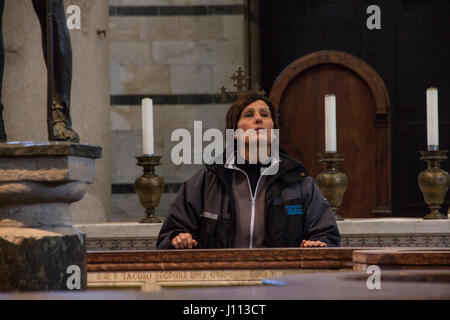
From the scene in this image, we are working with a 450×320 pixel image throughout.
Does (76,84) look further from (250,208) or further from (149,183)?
(250,208)

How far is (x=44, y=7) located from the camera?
3.01 metres

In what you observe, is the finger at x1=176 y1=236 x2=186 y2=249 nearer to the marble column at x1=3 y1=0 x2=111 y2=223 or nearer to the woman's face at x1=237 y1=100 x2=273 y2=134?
the woman's face at x1=237 y1=100 x2=273 y2=134

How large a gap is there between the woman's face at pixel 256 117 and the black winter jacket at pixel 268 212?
210mm

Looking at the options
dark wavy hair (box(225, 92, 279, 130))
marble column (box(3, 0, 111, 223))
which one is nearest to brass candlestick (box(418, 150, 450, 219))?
dark wavy hair (box(225, 92, 279, 130))

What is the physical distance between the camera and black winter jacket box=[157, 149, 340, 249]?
Answer: 380 cm

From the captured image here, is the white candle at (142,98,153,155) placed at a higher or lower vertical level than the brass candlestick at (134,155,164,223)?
higher

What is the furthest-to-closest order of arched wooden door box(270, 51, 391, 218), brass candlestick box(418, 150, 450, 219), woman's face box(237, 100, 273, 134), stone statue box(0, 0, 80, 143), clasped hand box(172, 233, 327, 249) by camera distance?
arched wooden door box(270, 51, 391, 218)
brass candlestick box(418, 150, 450, 219)
woman's face box(237, 100, 273, 134)
clasped hand box(172, 233, 327, 249)
stone statue box(0, 0, 80, 143)

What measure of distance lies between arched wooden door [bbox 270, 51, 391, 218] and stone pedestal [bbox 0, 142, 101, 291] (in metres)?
5.56

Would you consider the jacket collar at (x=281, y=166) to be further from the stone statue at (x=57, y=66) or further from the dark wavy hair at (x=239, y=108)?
the stone statue at (x=57, y=66)

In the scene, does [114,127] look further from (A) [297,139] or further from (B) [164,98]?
(A) [297,139]

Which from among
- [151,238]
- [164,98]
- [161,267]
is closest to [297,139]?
[164,98]

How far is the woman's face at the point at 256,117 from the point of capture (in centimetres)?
402
